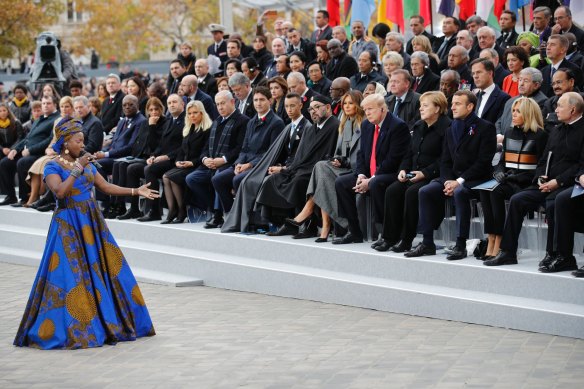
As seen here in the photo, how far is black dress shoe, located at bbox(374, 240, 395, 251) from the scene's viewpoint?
12.0m

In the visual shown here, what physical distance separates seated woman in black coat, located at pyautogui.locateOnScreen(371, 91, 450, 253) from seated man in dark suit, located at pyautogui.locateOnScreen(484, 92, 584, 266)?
1.28 meters

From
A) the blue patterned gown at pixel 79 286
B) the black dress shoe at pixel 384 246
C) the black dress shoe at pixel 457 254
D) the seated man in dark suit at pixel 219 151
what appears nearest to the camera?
the blue patterned gown at pixel 79 286

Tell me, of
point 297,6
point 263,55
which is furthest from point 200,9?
point 263,55

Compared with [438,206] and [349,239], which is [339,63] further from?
[438,206]

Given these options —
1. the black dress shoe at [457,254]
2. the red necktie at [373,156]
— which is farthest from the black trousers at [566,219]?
the red necktie at [373,156]

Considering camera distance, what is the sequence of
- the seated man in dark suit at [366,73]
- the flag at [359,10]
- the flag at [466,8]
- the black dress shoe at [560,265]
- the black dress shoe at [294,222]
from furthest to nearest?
the flag at [359,10]
the flag at [466,8]
the seated man in dark suit at [366,73]
the black dress shoe at [294,222]
the black dress shoe at [560,265]

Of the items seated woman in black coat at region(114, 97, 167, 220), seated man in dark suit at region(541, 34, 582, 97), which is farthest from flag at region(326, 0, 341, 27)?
seated man in dark suit at region(541, 34, 582, 97)

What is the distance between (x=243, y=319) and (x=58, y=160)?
238 cm

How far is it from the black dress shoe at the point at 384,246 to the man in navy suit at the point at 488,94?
178 centimetres

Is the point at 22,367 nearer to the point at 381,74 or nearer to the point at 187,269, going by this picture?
the point at 187,269

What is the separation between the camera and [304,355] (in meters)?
9.41

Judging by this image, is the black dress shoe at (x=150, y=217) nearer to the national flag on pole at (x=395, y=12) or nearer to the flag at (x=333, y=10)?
the national flag on pole at (x=395, y=12)

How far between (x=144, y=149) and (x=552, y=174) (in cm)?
693

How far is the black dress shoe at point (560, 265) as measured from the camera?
10289 millimetres
